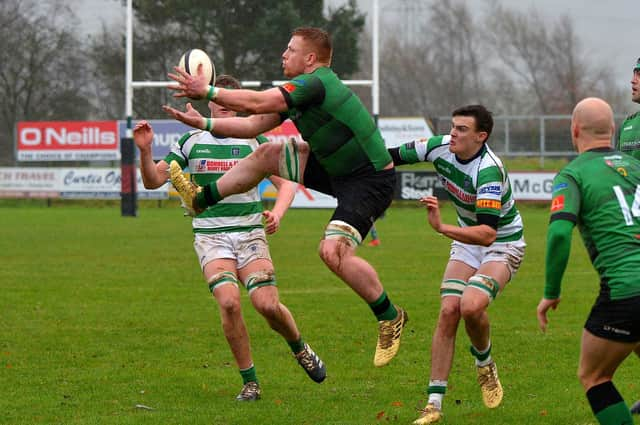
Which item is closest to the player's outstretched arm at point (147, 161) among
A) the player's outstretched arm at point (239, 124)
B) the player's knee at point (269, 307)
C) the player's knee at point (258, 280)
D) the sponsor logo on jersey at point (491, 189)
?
Answer: the player's outstretched arm at point (239, 124)

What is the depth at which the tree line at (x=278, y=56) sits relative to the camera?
26.0 meters

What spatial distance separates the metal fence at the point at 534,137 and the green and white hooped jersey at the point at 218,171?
28253mm

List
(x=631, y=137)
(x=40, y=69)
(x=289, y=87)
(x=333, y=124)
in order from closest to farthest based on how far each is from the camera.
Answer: (x=289, y=87) < (x=333, y=124) < (x=631, y=137) < (x=40, y=69)

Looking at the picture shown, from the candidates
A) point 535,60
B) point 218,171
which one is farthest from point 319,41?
point 535,60

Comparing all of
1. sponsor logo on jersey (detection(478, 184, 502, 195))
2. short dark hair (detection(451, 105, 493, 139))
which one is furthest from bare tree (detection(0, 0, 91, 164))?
sponsor logo on jersey (detection(478, 184, 502, 195))

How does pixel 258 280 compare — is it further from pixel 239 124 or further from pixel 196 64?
pixel 196 64

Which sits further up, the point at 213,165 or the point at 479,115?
the point at 479,115

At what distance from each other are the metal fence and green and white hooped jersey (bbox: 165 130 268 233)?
28.3 metres

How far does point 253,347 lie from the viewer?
1080 cm

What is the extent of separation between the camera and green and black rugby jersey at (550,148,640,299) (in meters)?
5.79

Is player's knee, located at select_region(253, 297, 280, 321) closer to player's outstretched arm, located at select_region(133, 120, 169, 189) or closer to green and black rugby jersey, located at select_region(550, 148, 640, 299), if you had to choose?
player's outstretched arm, located at select_region(133, 120, 169, 189)

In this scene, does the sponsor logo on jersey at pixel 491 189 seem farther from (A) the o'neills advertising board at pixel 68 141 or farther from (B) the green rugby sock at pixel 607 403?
(A) the o'neills advertising board at pixel 68 141

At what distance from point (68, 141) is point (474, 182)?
3223 centimetres

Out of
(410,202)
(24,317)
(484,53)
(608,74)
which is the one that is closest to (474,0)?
(484,53)
